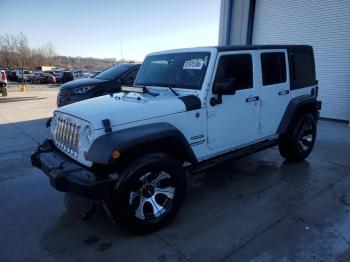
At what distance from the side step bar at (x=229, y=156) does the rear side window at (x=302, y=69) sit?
42.6 inches

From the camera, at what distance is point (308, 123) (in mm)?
4914

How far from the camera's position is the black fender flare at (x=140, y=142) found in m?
2.52

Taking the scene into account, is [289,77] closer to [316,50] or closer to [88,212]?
[88,212]

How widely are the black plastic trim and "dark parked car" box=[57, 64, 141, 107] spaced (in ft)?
14.4

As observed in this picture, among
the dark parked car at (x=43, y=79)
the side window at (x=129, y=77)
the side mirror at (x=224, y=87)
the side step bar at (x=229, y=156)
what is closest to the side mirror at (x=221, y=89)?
the side mirror at (x=224, y=87)

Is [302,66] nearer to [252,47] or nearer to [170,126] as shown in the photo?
[252,47]

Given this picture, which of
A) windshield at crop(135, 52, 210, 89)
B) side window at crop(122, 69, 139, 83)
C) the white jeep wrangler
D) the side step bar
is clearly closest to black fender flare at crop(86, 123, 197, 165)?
the white jeep wrangler

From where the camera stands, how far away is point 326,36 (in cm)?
873

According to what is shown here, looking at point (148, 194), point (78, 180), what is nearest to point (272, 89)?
point (148, 194)

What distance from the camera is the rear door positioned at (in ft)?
13.5

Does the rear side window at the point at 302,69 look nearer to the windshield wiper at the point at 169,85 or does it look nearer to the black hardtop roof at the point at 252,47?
the black hardtop roof at the point at 252,47

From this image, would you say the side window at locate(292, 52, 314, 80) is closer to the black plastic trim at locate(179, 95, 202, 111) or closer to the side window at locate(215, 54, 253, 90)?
the side window at locate(215, 54, 253, 90)

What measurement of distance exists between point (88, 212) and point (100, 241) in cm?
49

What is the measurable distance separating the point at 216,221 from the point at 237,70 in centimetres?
191
